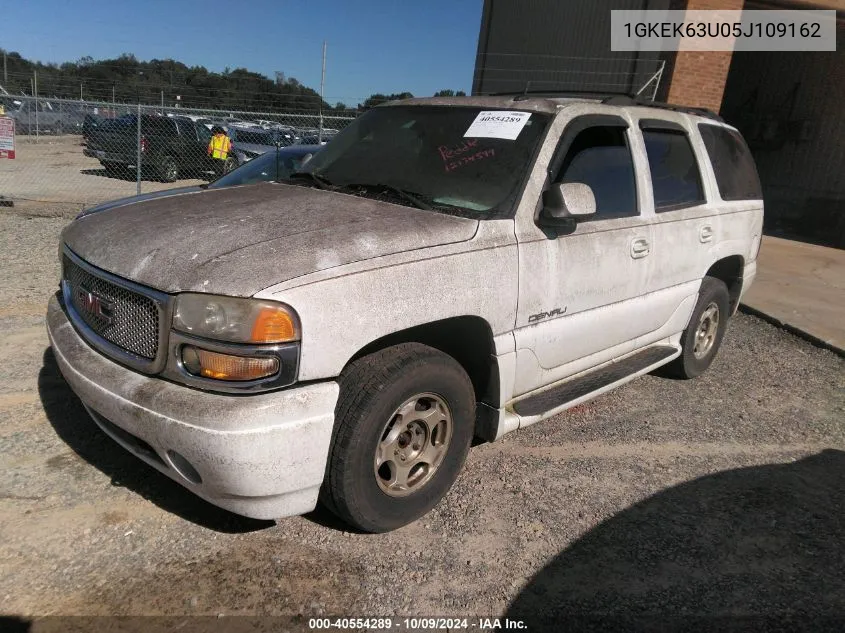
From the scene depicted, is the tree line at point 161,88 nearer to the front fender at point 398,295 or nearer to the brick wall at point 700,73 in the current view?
the brick wall at point 700,73

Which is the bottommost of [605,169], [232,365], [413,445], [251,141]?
[413,445]

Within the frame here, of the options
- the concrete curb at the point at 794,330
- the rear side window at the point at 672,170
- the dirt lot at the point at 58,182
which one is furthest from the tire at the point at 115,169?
the rear side window at the point at 672,170

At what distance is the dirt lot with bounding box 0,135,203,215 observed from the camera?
11.6 metres

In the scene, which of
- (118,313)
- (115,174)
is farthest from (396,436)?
(115,174)

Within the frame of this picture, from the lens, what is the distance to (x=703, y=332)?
198 inches

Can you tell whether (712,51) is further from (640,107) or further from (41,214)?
(41,214)

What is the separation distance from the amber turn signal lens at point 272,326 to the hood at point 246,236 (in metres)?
0.10

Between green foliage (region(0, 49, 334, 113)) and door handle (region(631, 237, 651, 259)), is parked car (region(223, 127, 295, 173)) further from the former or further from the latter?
door handle (region(631, 237, 651, 259))

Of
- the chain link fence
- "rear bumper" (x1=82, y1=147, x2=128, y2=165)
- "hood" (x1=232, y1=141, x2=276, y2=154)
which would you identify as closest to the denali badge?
the chain link fence

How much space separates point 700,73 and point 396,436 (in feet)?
32.9

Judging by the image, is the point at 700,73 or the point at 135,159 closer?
the point at 700,73

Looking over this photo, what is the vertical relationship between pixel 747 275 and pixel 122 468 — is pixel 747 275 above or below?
above

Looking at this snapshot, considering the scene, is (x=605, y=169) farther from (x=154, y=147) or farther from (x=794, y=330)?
(x=154, y=147)

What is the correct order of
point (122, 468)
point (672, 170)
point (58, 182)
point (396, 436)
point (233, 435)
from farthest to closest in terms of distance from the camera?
point (58, 182), point (672, 170), point (122, 468), point (396, 436), point (233, 435)
